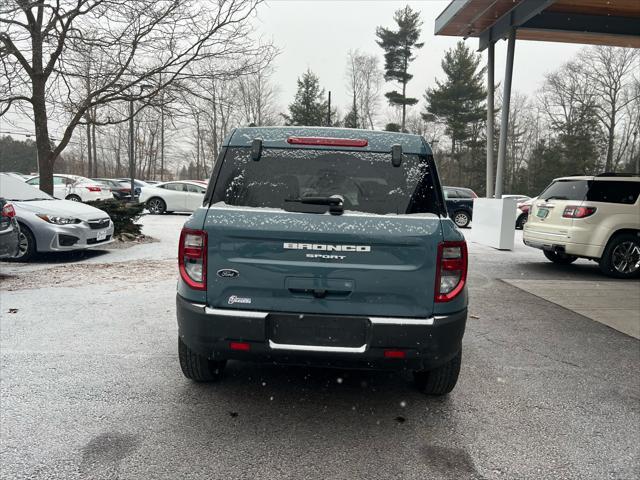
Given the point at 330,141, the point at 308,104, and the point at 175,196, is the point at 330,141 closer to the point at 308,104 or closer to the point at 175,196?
the point at 175,196

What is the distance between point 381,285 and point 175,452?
1467 millimetres

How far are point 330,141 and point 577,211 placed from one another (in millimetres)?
6831

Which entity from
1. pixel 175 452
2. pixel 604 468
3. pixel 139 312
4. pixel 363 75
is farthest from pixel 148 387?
pixel 363 75

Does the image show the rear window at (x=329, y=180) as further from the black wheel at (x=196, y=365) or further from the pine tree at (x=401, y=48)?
the pine tree at (x=401, y=48)

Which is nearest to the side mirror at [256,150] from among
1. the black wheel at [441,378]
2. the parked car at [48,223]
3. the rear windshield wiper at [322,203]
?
the rear windshield wiper at [322,203]

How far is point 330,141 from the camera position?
3.02m

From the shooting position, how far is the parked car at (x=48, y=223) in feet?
26.8

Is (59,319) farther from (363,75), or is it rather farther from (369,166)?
(363,75)

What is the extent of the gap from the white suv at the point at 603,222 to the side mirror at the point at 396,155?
6.57 metres

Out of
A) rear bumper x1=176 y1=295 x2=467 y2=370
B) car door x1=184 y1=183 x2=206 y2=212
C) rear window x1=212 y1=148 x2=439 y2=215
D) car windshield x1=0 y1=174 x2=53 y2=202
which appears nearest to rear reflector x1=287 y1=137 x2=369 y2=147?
rear window x1=212 y1=148 x2=439 y2=215

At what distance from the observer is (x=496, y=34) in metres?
12.4

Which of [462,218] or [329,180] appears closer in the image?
[329,180]

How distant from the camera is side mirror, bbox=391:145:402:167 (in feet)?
9.71

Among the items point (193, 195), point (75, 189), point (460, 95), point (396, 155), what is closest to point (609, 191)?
point (396, 155)
